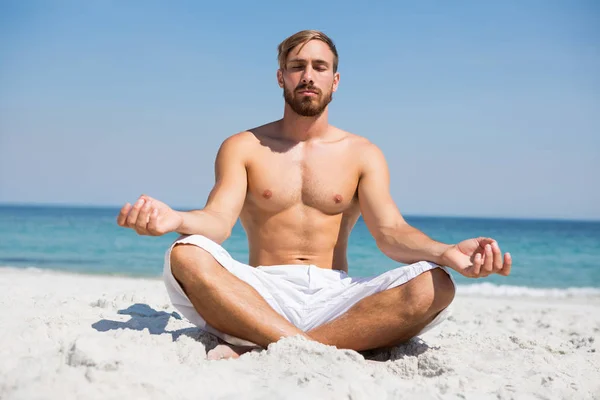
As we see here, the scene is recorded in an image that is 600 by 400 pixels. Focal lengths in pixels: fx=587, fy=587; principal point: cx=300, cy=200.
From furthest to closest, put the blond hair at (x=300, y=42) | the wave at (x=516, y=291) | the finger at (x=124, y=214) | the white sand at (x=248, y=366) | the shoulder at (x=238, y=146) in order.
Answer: the wave at (x=516, y=291) < the blond hair at (x=300, y=42) < the shoulder at (x=238, y=146) < the finger at (x=124, y=214) < the white sand at (x=248, y=366)

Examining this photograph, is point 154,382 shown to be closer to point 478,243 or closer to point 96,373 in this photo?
point 96,373

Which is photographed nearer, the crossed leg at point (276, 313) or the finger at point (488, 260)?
the finger at point (488, 260)

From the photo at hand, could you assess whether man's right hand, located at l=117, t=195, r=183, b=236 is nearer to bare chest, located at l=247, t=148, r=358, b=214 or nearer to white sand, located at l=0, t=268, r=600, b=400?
white sand, located at l=0, t=268, r=600, b=400

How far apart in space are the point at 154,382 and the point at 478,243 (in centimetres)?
165

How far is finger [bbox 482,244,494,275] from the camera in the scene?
276cm

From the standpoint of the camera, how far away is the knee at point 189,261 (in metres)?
2.85

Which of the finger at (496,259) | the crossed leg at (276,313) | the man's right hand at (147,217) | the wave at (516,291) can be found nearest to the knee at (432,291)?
the crossed leg at (276,313)

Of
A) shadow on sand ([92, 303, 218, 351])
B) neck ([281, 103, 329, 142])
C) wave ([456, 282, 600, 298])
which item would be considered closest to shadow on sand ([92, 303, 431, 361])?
shadow on sand ([92, 303, 218, 351])

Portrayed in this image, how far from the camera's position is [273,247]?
11.8ft

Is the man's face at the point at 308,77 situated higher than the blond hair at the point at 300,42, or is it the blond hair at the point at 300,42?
the blond hair at the point at 300,42

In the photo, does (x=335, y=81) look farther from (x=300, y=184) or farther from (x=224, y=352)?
(x=224, y=352)

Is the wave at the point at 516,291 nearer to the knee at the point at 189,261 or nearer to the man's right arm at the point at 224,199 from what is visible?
the man's right arm at the point at 224,199

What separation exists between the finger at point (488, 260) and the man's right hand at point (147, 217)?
1489 millimetres

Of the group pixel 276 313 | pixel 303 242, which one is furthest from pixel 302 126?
pixel 276 313
